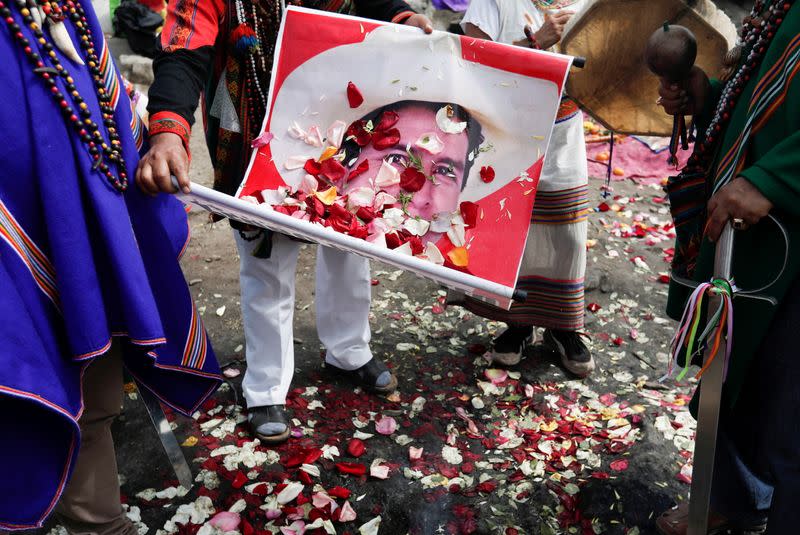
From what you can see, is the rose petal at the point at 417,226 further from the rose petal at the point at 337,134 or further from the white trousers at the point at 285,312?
the white trousers at the point at 285,312

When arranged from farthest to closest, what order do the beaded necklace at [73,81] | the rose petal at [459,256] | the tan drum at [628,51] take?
the tan drum at [628,51] → the rose petal at [459,256] → the beaded necklace at [73,81]

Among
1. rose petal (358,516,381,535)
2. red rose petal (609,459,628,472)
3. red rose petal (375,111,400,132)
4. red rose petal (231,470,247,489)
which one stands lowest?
red rose petal (231,470,247,489)

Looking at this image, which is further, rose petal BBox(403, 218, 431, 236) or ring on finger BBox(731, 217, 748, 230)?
rose petal BBox(403, 218, 431, 236)

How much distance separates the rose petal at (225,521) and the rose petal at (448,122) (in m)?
1.64

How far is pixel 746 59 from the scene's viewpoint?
6.17ft

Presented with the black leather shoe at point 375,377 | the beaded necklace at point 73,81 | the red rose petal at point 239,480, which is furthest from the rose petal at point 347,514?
the beaded necklace at point 73,81

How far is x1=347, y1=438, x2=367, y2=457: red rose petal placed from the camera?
2781 millimetres

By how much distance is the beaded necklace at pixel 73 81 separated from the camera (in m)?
1.51

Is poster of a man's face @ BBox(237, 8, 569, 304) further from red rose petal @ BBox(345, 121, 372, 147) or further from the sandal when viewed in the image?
the sandal

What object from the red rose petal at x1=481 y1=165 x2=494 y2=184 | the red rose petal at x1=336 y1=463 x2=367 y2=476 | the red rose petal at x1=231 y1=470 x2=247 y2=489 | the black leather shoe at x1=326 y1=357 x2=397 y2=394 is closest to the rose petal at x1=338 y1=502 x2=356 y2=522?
the red rose petal at x1=336 y1=463 x2=367 y2=476

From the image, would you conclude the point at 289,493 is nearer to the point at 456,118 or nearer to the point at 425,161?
the point at 425,161

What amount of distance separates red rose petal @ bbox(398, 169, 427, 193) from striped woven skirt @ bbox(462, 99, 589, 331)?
97 cm

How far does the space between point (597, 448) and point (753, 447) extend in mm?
913

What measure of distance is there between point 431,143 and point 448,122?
93 mm
